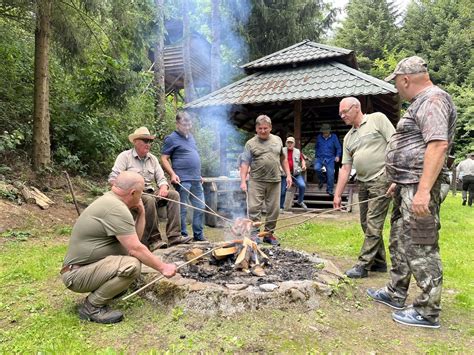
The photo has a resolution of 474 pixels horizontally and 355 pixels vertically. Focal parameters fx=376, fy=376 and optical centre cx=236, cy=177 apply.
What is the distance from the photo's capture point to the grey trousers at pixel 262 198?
17.1 feet

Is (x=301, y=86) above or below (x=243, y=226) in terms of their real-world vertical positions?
above

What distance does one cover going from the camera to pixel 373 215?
12.8ft

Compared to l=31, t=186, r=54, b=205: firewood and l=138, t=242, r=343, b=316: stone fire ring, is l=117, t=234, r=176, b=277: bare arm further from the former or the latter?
l=31, t=186, r=54, b=205: firewood

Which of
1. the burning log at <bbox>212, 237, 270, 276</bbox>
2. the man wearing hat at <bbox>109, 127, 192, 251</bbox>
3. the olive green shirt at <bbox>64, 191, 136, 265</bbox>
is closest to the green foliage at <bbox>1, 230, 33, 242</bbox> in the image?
the man wearing hat at <bbox>109, 127, 192, 251</bbox>

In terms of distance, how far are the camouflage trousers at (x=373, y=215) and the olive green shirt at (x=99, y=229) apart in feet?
8.04

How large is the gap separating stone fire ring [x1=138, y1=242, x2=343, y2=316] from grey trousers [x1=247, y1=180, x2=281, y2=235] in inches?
70.6

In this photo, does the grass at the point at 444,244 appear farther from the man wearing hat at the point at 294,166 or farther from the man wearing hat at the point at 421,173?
the man wearing hat at the point at 294,166

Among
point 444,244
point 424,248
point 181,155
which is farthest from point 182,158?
point 444,244

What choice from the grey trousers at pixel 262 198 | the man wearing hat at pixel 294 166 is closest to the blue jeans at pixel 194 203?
the grey trousers at pixel 262 198

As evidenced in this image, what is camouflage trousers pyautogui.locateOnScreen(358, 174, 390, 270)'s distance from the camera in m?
3.90

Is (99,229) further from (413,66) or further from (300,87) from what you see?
(300,87)

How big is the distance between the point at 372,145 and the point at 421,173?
3.73ft

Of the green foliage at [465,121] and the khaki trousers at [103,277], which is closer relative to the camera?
the khaki trousers at [103,277]

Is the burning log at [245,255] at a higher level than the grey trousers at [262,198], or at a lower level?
lower
